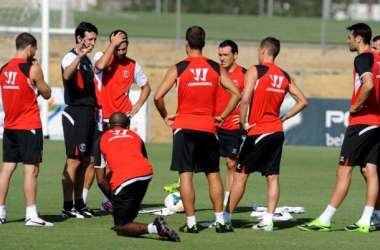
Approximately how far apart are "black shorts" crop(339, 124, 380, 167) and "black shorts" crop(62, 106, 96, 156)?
10.9 ft

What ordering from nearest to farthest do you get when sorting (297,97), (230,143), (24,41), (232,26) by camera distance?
1. (24,41)
2. (297,97)
3. (230,143)
4. (232,26)

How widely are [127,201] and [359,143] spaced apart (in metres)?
2.98

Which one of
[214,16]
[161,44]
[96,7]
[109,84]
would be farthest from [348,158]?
[96,7]

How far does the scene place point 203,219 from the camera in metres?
10.8

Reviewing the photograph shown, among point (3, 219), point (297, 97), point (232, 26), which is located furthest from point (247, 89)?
point (232, 26)

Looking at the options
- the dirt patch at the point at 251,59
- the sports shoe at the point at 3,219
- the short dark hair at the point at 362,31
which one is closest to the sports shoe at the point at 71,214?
the sports shoe at the point at 3,219

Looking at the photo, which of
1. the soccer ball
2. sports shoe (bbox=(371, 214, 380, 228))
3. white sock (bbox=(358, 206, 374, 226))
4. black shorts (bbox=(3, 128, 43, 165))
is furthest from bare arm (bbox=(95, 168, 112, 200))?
sports shoe (bbox=(371, 214, 380, 228))

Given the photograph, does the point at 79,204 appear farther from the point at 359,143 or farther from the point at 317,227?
the point at 359,143

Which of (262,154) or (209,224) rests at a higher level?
(262,154)

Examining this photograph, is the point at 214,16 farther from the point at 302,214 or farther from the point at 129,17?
the point at 302,214

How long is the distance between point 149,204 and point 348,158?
11.2 ft

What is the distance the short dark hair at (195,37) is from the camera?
376 inches

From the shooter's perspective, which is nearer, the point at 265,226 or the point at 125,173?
the point at 125,173

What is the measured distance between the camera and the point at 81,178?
433 inches
